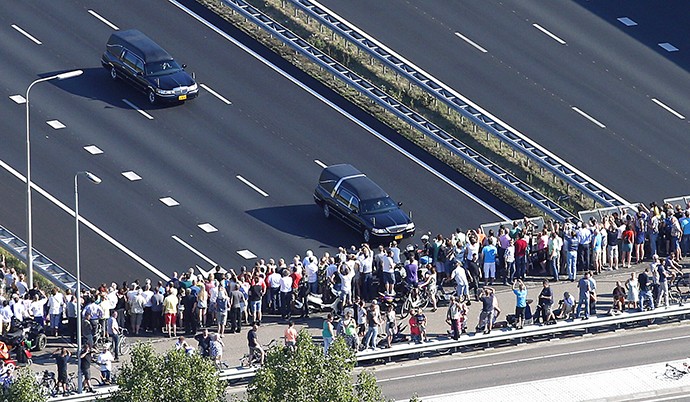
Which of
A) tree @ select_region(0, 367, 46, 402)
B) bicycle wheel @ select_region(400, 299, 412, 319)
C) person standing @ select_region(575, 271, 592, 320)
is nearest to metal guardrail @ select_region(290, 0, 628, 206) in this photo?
person standing @ select_region(575, 271, 592, 320)

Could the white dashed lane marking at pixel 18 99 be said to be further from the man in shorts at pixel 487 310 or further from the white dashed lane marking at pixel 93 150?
the man in shorts at pixel 487 310

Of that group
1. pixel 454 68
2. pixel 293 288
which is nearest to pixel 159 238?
pixel 293 288

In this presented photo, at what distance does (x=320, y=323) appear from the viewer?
192 ft

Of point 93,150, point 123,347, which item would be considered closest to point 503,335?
point 123,347

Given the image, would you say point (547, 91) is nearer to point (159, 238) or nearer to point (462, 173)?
point (462, 173)

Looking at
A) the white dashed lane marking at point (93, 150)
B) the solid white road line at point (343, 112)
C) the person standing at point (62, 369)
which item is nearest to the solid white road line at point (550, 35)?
the solid white road line at point (343, 112)

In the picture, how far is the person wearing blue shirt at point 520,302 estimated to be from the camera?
57312 millimetres

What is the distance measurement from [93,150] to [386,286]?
14.6 m

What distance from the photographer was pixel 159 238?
64.4 m

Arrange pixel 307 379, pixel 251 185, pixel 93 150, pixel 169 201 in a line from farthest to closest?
pixel 93 150
pixel 251 185
pixel 169 201
pixel 307 379

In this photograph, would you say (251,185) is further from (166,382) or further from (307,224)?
(166,382)

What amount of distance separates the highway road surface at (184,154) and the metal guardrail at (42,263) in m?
0.73

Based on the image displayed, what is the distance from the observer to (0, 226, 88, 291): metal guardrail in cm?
6097

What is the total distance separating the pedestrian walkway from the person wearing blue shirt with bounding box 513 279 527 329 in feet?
9.85
